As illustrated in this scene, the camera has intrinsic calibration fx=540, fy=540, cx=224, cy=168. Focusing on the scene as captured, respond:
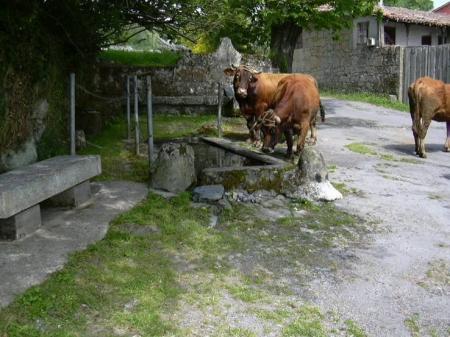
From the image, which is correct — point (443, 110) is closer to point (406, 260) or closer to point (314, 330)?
point (406, 260)

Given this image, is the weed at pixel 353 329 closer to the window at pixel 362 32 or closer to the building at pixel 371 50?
the building at pixel 371 50

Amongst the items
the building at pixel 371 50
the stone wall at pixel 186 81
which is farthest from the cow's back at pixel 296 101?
the building at pixel 371 50

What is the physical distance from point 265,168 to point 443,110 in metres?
5.38

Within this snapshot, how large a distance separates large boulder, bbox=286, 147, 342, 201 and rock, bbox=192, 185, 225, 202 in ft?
3.21

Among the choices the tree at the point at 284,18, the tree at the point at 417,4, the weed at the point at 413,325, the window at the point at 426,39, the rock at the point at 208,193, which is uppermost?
the tree at the point at 417,4

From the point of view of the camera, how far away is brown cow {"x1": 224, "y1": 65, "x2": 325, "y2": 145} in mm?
10289

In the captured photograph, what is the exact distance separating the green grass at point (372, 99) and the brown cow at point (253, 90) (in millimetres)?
10106

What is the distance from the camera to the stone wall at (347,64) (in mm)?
21750

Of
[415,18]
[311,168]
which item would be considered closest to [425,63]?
[415,18]

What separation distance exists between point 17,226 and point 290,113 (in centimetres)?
486

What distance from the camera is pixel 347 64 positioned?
25.0 metres

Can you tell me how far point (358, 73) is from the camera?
24000mm

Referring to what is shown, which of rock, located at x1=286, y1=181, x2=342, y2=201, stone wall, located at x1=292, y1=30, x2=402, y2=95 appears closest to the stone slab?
rock, located at x1=286, y1=181, x2=342, y2=201

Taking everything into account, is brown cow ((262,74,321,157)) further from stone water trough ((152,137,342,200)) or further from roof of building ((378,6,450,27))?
roof of building ((378,6,450,27))
